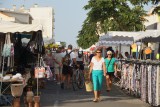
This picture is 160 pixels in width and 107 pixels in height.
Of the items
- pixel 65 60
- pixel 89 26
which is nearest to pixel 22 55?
pixel 65 60

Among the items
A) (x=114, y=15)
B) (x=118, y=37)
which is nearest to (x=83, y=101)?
(x=118, y=37)

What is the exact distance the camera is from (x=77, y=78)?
19672 millimetres

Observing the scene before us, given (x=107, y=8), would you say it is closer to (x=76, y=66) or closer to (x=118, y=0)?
(x=118, y=0)

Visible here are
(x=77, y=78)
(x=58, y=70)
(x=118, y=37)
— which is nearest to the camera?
(x=77, y=78)

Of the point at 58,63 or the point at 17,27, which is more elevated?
the point at 17,27

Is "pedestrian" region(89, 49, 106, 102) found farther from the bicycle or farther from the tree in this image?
the tree

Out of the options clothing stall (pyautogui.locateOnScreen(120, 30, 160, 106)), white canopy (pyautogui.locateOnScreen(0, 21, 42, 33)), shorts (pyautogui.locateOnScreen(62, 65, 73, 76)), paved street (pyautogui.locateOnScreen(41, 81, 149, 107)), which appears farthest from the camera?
shorts (pyautogui.locateOnScreen(62, 65, 73, 76))

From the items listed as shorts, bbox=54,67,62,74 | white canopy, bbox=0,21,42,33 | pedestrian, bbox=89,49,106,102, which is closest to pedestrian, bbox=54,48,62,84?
shorts, bbox=54,67,62,74

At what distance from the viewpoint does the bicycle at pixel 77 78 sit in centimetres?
1959

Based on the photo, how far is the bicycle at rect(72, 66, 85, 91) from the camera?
19594 mm

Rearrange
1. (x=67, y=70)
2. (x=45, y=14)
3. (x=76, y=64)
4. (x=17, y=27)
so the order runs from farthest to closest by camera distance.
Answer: (x=45, y=14) → (x=76, y=64) → (x=67, y=70) → (x=17, y=27)

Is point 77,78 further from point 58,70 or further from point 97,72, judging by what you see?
point 97,72

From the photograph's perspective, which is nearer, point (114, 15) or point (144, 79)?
point (144, 79)

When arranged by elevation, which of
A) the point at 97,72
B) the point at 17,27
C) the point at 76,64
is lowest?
the point at 97,72
